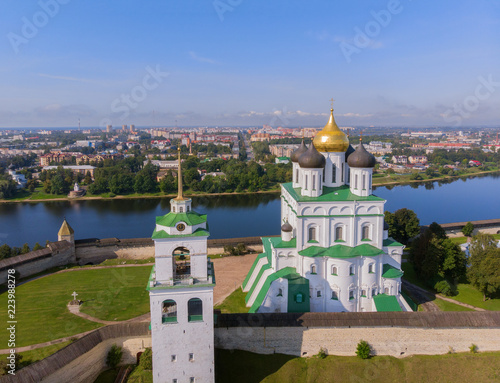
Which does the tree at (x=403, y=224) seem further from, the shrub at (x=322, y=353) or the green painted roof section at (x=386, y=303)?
the shrub at (x=322, y=353)

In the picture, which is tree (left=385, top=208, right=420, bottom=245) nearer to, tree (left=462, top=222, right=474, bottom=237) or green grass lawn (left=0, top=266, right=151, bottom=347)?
tree (left=462, top=222, right=474, bottom=237)

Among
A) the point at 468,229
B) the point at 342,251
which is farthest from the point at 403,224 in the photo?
the point at 342,251

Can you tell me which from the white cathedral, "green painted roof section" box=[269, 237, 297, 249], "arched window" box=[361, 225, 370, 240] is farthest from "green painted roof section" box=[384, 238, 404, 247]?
"green painted roof section" box=[269, 237, 297, 249]

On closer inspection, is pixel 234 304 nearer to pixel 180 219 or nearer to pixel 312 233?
pixel 312 233

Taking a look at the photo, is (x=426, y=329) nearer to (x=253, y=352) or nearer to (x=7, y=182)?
(x=253, y=352)

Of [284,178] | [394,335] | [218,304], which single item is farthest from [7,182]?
[394,335]

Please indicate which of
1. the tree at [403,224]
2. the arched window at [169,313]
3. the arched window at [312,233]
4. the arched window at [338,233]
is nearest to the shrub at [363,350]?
the arched window at [338,233]

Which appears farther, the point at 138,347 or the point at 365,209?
the point at 365,209
